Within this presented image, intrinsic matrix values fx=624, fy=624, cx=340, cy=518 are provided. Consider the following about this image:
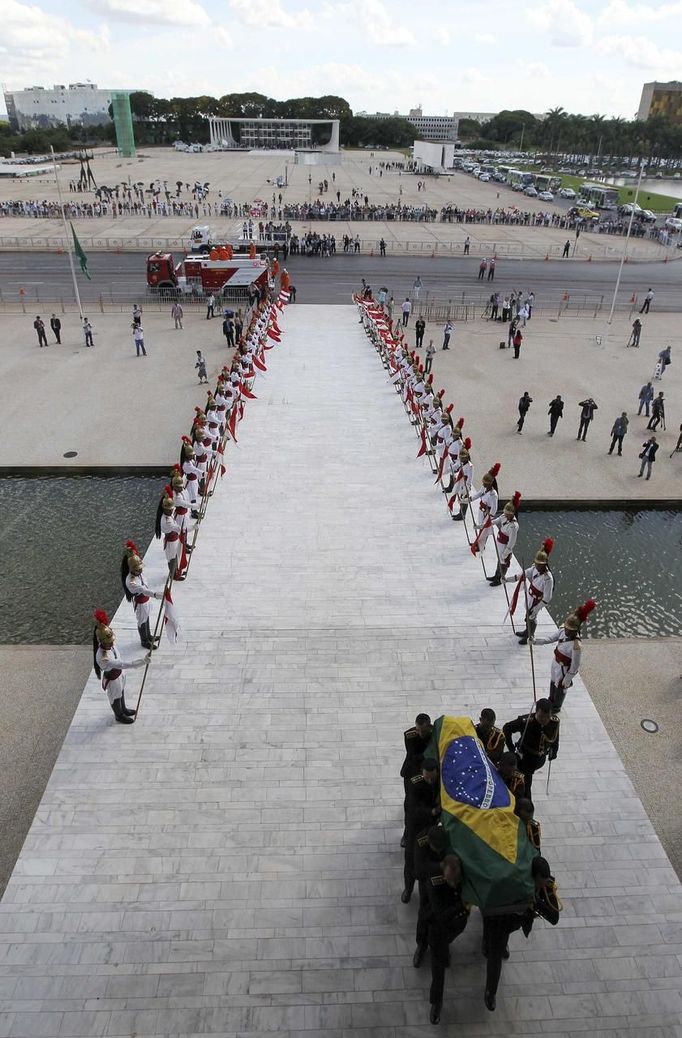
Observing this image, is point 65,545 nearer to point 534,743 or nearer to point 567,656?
point 567,656

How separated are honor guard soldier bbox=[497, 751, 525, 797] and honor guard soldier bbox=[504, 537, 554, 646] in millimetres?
3638

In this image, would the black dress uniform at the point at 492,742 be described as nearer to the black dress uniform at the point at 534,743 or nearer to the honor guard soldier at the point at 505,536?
the black dress uniform at the point at 534,743

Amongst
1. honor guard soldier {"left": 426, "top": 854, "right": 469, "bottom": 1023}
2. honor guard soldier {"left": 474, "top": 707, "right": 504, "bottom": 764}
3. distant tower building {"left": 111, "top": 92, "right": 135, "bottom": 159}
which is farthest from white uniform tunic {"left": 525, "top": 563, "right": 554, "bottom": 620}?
distant tower building {"left": 111, "top": 92, "right": 135, "bottom": 159}

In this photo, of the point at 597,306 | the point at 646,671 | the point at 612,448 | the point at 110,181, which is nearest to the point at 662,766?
the point at 646,671

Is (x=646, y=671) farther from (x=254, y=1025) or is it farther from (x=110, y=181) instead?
(x=110, y=181)

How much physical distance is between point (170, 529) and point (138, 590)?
173 cm

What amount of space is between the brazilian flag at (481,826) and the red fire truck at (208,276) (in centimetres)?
3002

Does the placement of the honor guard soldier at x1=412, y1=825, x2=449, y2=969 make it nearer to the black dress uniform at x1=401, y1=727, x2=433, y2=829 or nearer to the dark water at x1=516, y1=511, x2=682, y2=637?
the black dress uniform at x1=401, y1=727, x2=433, y2=829

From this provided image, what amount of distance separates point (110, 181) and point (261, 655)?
92969 millimetres

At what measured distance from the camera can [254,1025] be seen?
5516mm

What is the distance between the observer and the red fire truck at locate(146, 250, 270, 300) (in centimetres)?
3206

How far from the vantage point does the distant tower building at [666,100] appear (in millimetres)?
157000

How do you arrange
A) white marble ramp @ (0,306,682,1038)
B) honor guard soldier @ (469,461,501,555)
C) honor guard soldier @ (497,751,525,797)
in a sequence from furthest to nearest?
honor guard soldier @ (469,461,501,555) → honor guard soldier @ (497,751,525,797) → white marble ramp @ (0,306,682,1038)

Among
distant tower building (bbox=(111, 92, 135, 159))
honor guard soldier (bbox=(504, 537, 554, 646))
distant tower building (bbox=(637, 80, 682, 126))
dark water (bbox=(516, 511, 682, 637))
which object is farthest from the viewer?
distant tower building (bbox=(637, 80, 682, 126))
